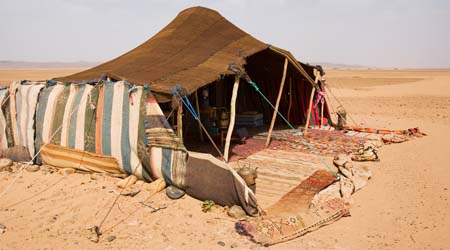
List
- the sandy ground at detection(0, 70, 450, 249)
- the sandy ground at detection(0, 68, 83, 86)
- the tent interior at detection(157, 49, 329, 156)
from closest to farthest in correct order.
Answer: the sandy ground at detection(0, 70, 450, 249) < the tent interior at detection(157, 49, 329, 156) < the sandy ground at detection(0, 68, 83, 86)

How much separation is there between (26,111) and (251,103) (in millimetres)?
7637

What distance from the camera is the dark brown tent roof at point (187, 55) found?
22.5ft

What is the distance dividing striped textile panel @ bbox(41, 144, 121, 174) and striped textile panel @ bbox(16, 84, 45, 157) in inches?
19.3

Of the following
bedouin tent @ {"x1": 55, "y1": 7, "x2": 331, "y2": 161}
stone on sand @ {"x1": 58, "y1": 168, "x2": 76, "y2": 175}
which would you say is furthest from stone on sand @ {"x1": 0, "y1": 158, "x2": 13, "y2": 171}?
bedouin tent @ {"x1": 55, "y1": 7, "x2": 331, "y2": 161}

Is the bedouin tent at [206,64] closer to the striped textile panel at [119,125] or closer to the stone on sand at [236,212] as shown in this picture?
the striped textile panel at [119,125]

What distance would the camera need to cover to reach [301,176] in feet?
23.1

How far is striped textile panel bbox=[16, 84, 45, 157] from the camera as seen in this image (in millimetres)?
7461

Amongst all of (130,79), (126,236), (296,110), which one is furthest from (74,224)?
(296,110)

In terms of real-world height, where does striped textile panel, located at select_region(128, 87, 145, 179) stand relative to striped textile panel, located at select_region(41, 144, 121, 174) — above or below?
above

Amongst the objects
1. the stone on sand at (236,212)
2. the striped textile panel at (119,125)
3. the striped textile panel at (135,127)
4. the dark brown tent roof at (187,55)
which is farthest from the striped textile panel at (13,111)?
the stone on sand at (236,212)

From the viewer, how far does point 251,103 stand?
1323 cm

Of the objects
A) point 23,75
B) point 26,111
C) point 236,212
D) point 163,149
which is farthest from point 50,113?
Answer: point 23,75

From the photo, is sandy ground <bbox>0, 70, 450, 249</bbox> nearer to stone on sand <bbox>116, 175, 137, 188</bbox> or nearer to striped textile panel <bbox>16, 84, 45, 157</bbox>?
stone on sand <bbox>116, 175, 137, 188</bbox>

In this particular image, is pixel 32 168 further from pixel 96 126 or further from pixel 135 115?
pixel 135 115
